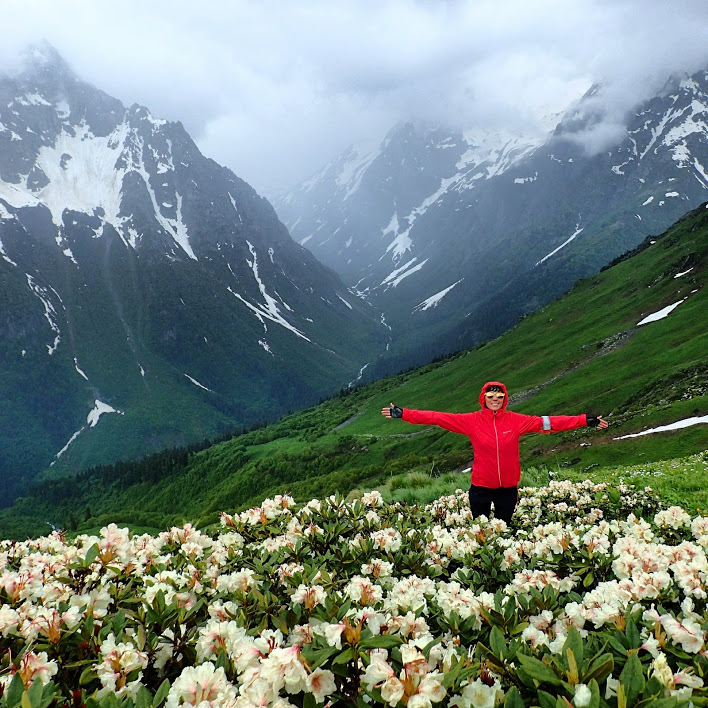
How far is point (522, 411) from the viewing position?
68.0 m

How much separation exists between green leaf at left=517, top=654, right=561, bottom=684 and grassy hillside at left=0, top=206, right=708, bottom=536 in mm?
17516

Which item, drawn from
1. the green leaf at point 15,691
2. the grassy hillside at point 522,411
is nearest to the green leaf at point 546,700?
the green leaf at point 15,691

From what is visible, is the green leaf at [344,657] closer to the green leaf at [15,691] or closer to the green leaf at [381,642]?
the green leaf at [381,642]

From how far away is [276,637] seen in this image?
142 inches

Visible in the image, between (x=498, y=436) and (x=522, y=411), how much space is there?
2435 inches

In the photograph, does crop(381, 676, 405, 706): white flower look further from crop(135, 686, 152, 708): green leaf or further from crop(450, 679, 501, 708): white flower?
crop(135, 686, 152, 708): green leaf

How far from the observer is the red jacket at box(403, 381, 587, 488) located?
10562mm

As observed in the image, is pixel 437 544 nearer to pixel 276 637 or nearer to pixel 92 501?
pixel 276 637

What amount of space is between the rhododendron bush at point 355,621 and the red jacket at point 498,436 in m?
3.42

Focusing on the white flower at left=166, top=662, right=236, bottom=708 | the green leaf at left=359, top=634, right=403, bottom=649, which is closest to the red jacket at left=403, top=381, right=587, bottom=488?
the green leaf at left=359, top=634, right=403, bottom=649

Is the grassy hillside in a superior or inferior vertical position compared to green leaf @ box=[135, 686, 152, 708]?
inferior

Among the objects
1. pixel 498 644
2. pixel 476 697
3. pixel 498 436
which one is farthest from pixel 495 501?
pixel 476 697

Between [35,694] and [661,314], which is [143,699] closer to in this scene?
[35,694]

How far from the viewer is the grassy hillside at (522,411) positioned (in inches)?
1583
